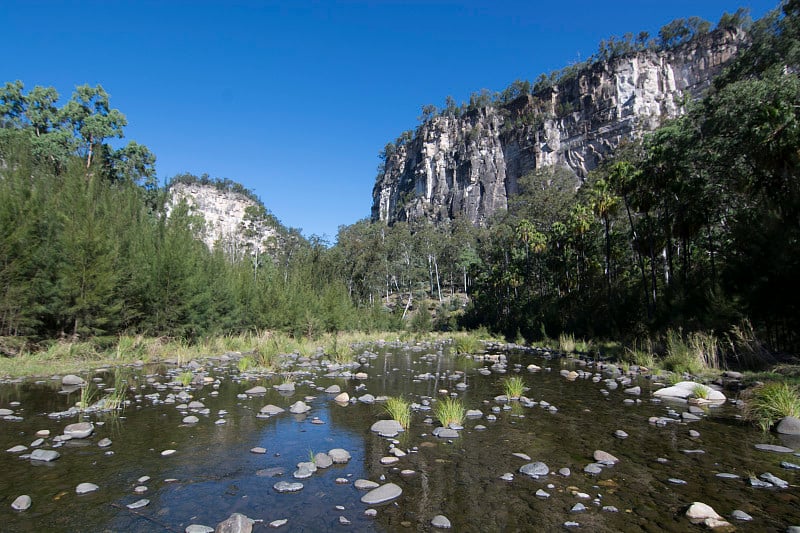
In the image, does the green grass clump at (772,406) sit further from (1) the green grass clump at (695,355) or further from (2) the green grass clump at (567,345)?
(2) the green grass clump at (567,345)

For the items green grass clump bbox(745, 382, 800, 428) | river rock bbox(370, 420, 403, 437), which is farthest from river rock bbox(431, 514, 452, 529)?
green grass clump bbox(745, 382, 800, 428)

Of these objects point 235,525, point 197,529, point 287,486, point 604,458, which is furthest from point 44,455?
point 604,458

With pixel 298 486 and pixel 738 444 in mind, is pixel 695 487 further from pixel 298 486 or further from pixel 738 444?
pixel 298 486

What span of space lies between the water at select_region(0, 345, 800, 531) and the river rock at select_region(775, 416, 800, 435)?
47cm

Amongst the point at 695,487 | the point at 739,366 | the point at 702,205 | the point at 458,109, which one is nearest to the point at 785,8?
the point at 702,205

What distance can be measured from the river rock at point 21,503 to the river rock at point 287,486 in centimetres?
239

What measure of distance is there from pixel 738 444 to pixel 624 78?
113393 millimetres

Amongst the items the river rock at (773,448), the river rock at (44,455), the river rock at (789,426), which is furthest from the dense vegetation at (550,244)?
the river rock at (44,455)

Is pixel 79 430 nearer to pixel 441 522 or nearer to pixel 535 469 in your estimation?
pixel 441 522

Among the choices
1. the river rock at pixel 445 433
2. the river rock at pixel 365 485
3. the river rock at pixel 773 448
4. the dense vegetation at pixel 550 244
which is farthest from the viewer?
the dense vegetation at pixel 550 244

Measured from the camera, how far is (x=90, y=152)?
3475 cm

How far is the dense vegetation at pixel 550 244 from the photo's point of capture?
1390 cm

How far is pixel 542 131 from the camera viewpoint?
108875 mm

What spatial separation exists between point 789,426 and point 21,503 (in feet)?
36.1
